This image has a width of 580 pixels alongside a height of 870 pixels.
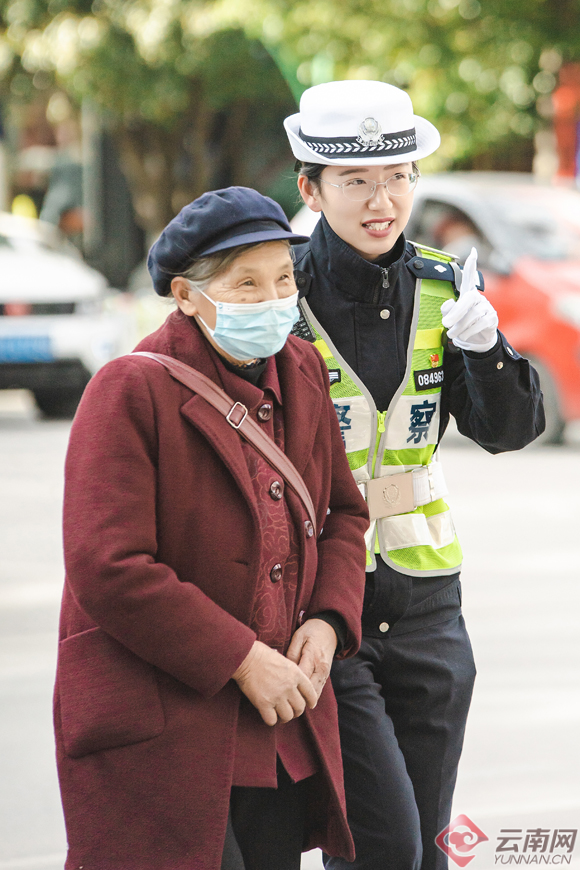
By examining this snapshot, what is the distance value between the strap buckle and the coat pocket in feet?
1.34

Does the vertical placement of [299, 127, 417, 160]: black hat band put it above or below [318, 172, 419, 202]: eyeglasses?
above

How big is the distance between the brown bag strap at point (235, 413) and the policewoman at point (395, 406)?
433 mm

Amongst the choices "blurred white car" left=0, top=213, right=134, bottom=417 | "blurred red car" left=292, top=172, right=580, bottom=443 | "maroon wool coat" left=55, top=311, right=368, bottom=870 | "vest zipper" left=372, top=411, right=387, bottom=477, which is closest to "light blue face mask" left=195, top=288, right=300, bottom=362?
"maroon wool coat" left=55, top=311, right=368, bottom=870

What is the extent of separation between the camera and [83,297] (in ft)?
39.3

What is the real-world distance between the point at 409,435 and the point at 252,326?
0.63 m

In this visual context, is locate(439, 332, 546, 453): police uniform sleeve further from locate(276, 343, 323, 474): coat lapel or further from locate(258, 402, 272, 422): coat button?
locate(258, 402, 272, 422): coat button

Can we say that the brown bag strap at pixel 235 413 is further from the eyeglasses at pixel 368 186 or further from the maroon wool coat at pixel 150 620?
the eyeglasses at pixel 368 186

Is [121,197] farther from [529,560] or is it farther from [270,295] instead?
[270,295]

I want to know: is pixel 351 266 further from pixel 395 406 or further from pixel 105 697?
pixel 105 697

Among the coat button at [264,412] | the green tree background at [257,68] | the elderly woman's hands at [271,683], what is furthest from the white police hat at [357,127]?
the green tree background at [257,68]

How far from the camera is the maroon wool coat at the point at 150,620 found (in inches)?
86.0

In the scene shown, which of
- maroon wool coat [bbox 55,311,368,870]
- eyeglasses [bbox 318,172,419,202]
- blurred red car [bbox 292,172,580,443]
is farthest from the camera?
blurred red car [bbox 292,172,580,443]

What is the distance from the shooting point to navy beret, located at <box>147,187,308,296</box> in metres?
2.29

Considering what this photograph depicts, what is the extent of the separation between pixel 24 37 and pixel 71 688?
58.2ft
